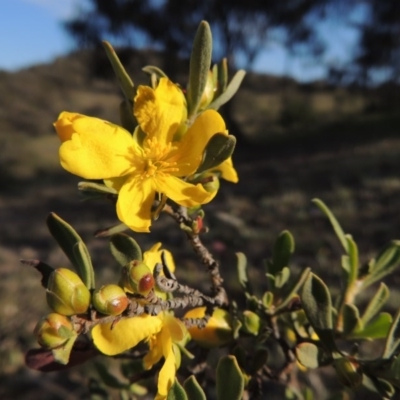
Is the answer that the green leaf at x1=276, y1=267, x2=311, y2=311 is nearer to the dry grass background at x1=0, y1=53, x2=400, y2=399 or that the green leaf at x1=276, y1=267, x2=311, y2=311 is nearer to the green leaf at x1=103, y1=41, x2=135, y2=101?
the green leaf at x1=103, y1=41, x2=135, y2=101

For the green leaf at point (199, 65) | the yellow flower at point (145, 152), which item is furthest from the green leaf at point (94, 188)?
the green leaf at point (199, 65)

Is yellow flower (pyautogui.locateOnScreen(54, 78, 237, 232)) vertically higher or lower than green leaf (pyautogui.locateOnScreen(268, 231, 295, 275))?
higher

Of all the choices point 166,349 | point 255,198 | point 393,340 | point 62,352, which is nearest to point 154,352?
point 166,349

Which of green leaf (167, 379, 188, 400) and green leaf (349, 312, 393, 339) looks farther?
green leaf (349, 312, 393, 339)

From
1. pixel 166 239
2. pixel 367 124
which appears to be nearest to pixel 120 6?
pixel 367 124

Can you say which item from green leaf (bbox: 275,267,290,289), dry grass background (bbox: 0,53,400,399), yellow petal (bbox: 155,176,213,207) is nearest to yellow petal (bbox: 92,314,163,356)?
yellow petal (bbox: 155,176,213,207)
